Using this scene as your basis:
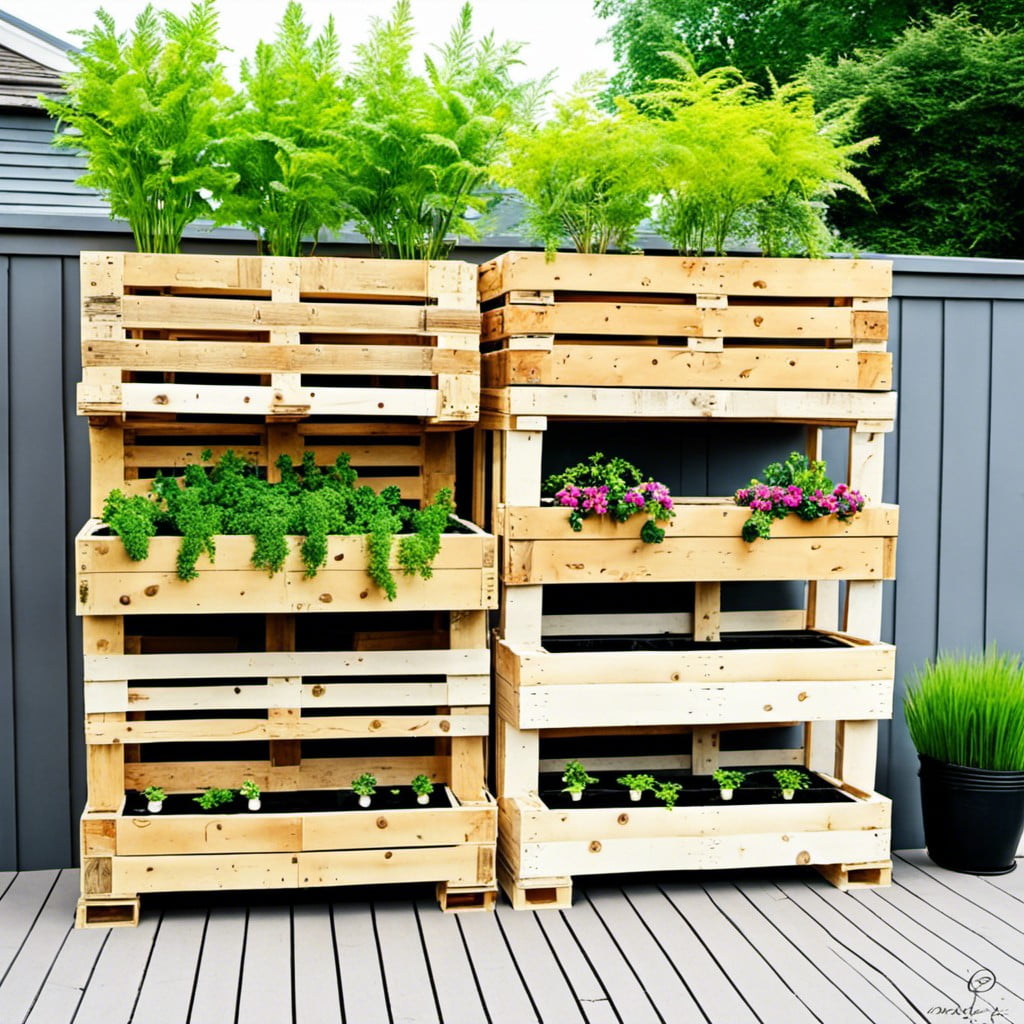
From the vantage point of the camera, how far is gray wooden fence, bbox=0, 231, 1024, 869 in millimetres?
4848

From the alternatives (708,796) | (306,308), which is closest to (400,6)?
(306,308)

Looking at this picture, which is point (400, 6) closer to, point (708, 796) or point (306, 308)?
point (306, 308)

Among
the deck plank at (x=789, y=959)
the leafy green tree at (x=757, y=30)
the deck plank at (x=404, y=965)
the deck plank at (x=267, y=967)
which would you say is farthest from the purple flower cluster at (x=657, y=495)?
the leafy green tree at (x=757, y=30)

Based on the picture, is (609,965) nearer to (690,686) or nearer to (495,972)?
(495,972)

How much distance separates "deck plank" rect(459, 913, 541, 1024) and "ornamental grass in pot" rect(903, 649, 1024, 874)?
174 cm

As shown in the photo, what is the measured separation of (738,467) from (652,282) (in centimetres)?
97

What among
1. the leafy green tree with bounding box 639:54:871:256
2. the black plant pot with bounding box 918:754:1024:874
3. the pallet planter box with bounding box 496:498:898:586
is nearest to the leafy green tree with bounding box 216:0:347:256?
the leafy green tree with bounding box 639:54:871:256

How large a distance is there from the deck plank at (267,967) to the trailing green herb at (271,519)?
1.12 m

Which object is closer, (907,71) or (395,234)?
(395,234)

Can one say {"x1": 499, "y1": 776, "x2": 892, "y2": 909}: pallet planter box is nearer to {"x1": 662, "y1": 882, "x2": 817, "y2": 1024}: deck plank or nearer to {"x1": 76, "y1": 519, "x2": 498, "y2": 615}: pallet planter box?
{"x1": 662, "y1": 882, "x2": 817, "y2": 1024}: deck plank

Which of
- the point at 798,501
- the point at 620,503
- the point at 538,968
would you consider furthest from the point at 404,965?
the point at 798,501

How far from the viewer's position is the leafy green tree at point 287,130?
4.55 meters

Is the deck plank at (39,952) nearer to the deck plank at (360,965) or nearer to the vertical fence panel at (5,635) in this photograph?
the vertical fence panel at (5,635)

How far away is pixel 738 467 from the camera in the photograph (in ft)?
17.6
